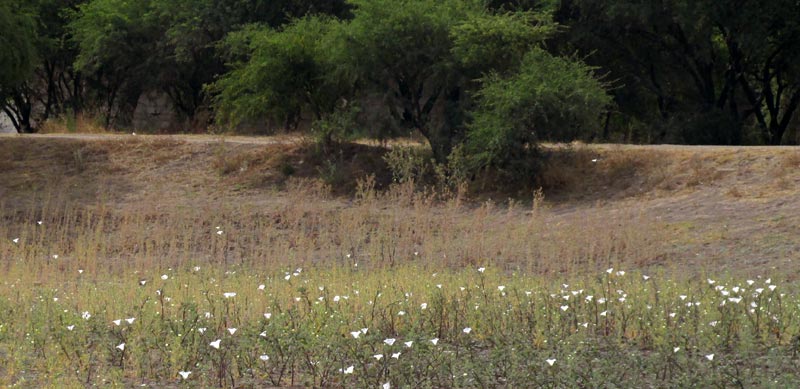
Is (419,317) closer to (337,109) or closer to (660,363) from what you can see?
(660,363)

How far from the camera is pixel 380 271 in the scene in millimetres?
13555

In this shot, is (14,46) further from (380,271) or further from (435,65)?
(380,271)


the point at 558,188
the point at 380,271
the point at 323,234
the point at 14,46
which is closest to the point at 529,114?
the point at 558,188

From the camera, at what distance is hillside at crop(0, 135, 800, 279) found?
49.2ft

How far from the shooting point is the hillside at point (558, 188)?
14992mm

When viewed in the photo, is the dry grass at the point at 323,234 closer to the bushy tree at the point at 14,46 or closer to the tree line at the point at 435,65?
the tree line at the point at 435,65

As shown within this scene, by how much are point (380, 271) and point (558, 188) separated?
7235mm

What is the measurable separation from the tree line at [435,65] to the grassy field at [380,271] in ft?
3.31

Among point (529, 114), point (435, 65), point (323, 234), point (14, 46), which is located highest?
point (14, 46)

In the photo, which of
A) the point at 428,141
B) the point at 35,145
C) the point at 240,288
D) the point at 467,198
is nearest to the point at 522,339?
the point at 240,288

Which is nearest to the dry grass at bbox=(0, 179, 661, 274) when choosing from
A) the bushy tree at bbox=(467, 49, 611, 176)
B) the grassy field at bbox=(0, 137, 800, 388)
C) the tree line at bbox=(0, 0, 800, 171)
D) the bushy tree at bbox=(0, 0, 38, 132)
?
the grassy field at bbox=(0, 137, 800, 388)

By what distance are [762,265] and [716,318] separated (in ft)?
14.7

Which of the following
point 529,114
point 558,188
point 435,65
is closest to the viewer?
point 529,114

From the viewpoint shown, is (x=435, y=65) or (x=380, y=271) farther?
(x=435, y=65)
